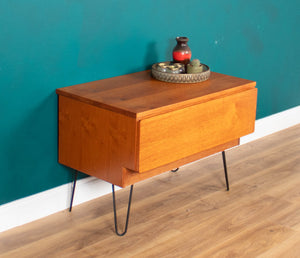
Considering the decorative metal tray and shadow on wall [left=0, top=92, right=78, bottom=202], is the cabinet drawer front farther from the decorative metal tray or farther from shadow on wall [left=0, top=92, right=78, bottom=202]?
shadow on wall [left=0, top=92, right=78, bottom=202]

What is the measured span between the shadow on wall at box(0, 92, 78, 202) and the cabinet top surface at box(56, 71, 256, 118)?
0.14m

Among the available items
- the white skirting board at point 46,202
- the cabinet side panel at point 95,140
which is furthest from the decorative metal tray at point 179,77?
the white skirting board at point 46,202

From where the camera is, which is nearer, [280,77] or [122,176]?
[122,176]

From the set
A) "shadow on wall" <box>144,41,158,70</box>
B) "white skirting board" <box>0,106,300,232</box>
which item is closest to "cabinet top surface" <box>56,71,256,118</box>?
"shadow on wall" <box>144,41,158,70</box>

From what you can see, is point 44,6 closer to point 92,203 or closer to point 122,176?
point 122,176

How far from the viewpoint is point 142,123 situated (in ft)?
6.88

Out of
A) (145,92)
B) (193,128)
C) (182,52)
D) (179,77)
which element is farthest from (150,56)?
(193,128)

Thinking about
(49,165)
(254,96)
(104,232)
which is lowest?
(104,232)

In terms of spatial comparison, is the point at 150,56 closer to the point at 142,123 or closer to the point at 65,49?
the point at 65,49

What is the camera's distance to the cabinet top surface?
2174mm

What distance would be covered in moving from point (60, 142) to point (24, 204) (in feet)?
1.03

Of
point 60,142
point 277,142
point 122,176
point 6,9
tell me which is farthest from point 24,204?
point 277,142

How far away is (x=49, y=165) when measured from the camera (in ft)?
8.00

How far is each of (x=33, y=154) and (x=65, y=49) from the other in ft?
1.58
